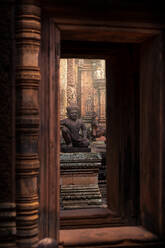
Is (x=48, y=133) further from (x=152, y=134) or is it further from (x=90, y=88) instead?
(x=90, y=88)

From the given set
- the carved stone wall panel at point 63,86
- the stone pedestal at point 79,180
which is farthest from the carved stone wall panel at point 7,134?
the carved stone wall panel at point 63,86

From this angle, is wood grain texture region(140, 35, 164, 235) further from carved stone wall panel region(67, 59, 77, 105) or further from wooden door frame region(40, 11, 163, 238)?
carved stone wall panel region(67, 59, 77, 105)

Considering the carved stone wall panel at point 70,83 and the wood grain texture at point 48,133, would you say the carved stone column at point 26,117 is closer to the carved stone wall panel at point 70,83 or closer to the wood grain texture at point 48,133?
the wood grain texture at point 48,133

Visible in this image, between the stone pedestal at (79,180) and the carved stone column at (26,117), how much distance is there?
124 inches

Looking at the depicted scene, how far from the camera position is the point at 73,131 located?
238 inches

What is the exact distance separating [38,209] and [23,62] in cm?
98

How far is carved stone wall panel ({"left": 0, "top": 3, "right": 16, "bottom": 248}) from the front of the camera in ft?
A: 6.87

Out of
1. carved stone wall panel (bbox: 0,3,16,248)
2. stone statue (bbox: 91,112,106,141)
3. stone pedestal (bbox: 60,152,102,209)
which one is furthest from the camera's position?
stone statue (bbox: 91,112,106,141)

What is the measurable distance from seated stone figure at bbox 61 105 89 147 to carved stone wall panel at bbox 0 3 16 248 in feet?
12.2

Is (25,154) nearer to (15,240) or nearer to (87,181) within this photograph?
(15,240)

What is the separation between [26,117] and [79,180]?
3.51 meters

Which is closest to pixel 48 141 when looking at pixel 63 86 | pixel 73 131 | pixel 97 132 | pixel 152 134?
pixel 152 134

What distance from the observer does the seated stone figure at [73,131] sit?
19.2 ft

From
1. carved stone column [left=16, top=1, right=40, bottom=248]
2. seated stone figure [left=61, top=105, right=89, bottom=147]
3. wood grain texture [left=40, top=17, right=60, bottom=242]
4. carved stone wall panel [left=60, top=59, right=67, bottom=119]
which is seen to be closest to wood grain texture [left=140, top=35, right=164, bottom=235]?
wood grain texture [left=40, top=17, right=60, bottom=242]
